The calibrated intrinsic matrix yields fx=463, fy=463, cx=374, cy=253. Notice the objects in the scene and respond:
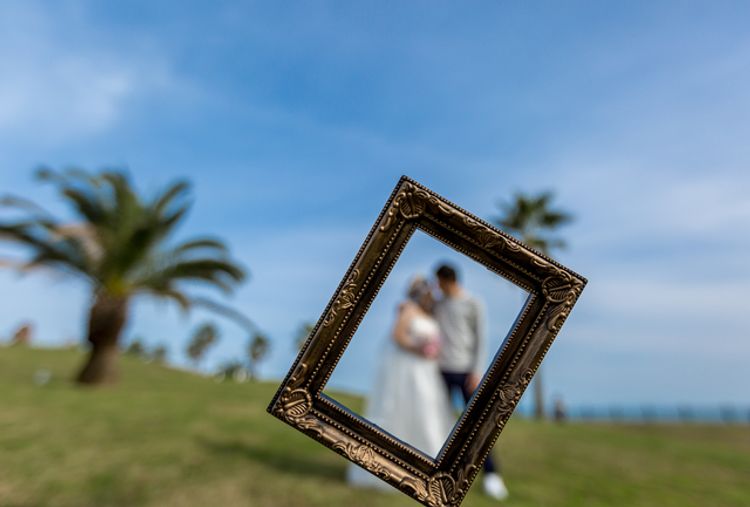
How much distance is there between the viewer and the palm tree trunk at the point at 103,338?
13523mm

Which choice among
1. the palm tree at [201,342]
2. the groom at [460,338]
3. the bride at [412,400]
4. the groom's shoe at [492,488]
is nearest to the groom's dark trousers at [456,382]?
the groom at [460,338]

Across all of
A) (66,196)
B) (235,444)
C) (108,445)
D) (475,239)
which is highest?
(475,239)

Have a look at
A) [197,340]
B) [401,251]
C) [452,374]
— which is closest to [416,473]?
[401,251]

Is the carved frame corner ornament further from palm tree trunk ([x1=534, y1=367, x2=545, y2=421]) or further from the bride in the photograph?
palm tree trunk ([x1=534, y1=367, x2=545, y2=421])

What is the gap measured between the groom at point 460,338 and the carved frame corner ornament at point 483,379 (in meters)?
1.41

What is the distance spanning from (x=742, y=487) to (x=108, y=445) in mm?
9747

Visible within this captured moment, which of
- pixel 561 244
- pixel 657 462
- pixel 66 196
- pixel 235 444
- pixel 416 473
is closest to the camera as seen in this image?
pixel 416 473

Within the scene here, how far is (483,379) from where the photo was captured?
1.28 metres

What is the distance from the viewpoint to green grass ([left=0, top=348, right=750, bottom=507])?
193 inches

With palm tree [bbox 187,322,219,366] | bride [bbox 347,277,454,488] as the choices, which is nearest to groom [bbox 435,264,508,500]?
bride [bbox 347,277,454,488]

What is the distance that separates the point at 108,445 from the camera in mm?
6574

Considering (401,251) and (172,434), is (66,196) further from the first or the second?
(401,251)

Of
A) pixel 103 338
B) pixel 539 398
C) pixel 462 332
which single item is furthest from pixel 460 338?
pixel 539 398

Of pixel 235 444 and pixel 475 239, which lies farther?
pixel 235 444
